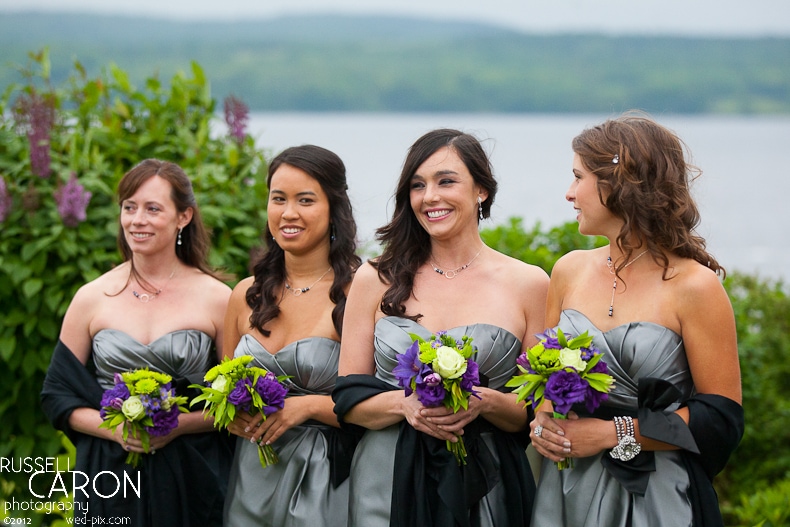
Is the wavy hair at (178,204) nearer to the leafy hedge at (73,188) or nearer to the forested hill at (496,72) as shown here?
the leafy hedge at (73,188)

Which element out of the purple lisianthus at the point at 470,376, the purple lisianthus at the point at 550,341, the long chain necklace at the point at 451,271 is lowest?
the purple lisianthus at the point at 470,376

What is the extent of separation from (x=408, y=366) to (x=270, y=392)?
0.80 meters

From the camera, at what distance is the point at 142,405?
4559 mm

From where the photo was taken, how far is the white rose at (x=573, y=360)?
12.0 ft

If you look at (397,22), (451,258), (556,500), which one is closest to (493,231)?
(451,258)

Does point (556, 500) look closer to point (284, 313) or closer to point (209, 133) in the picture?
point (284, 313)

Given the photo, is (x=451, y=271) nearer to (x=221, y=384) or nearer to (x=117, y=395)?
(x=221, y=384)

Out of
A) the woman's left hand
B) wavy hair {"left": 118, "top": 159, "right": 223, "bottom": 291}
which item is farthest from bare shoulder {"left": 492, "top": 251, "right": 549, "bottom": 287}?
wavy hair {"left": 118, "top": 159, "right": 223, "bottom": 291}

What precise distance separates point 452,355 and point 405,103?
44.0 metres

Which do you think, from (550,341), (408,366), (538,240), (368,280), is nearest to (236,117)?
(538,240)

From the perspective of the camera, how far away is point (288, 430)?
4.79 meters

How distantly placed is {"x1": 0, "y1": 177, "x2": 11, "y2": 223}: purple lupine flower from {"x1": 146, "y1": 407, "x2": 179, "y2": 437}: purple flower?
2.51 meters

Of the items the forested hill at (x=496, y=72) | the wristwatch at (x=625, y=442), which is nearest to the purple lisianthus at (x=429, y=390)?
the wristwatch at (x=625, y=442)

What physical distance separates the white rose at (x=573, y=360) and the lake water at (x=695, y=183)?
3.45 ft
